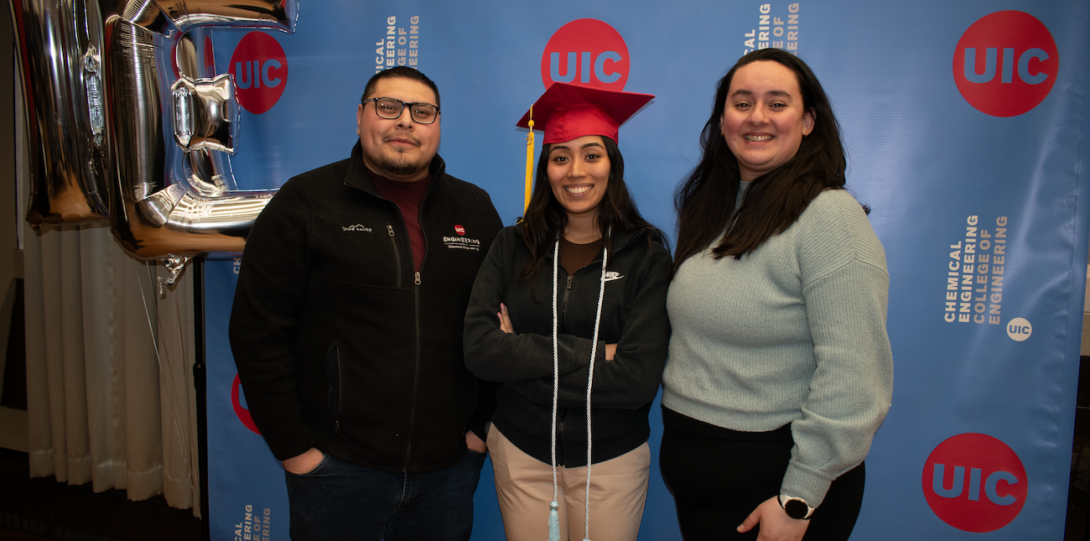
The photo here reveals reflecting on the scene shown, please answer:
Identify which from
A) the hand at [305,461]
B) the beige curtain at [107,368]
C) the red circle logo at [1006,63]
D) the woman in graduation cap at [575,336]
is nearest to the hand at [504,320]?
the woman in graduation cap at [575,336]

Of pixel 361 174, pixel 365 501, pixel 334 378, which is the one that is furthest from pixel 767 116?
pixel 365 501

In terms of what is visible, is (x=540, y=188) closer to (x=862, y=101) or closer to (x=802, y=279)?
(x=802, y=279)

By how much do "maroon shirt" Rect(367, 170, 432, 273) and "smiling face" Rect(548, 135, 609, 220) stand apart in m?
0.42

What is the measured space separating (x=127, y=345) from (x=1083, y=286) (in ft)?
12.6

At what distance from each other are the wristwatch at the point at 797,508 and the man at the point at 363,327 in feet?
2.92

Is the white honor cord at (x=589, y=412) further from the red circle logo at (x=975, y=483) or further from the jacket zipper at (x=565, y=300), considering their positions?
the red circle logo at (x=975, y=483)

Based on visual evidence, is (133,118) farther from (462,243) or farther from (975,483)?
(975,483)

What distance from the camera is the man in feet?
4.55

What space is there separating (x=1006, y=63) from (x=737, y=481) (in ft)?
5.17

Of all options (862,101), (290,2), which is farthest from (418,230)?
(862,101)

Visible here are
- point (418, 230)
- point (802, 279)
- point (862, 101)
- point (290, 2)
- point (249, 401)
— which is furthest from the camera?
point (290, 2)

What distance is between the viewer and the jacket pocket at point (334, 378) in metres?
1.42

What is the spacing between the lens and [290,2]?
1.91 meters

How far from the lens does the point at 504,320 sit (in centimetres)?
135
